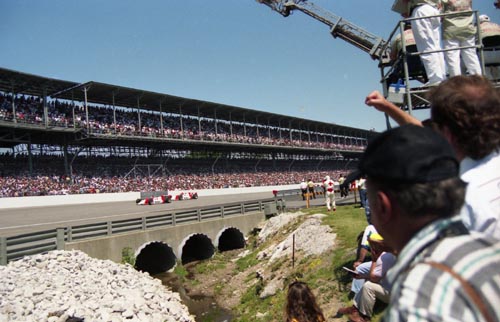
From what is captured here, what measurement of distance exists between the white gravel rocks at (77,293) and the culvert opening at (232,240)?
32.8 ft

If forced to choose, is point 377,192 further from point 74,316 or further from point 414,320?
point 74,316

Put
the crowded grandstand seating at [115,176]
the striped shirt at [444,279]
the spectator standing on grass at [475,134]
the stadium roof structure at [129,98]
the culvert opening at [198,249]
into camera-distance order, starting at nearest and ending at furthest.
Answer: the striped shirt at [444,279] < the spectator standing on grass at [475,134] < the culvert opening at [198,249] < the crowded grandstand seating at [115,176] < the stadium roof structure at [129,98]

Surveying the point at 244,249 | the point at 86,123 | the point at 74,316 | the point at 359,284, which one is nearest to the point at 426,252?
the point at 359,284

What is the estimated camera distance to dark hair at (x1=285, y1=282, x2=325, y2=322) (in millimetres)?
4117

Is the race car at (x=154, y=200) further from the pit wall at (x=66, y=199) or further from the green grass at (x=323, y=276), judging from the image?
the green grass at (x=323, y=276)

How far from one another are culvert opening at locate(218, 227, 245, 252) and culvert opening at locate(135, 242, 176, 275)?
3905 millimetres

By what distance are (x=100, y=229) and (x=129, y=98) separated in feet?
98.4

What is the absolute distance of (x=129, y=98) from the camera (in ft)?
148

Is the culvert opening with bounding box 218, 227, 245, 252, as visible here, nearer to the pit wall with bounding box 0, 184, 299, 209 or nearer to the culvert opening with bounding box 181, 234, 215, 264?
the culvert opening with bounding box 181, 234, 215, 264

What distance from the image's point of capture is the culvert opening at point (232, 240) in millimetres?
25306

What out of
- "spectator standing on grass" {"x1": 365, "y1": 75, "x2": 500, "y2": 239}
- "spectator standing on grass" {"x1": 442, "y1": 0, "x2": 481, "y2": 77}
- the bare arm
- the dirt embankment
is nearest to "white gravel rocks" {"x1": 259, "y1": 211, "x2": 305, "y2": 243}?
the dirt embankment

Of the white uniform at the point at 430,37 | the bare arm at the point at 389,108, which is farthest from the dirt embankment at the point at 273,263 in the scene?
the bare arm at the point at 389,108

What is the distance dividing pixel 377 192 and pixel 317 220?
55.3 ft

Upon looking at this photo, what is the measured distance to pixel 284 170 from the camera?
63562 mm
